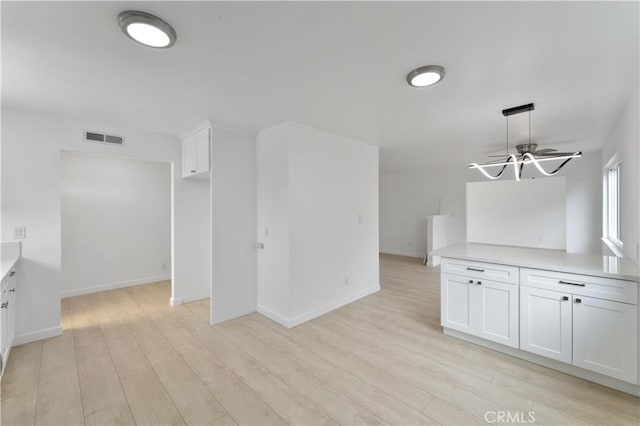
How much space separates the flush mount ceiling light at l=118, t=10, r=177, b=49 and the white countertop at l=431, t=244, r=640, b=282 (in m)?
3.04

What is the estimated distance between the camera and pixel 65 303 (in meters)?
4.08

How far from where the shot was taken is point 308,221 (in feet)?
11.3

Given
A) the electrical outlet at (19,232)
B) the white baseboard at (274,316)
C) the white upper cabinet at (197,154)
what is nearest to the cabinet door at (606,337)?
the white baseboard at (274,316)

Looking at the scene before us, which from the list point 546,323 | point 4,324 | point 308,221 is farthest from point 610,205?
point 4,324

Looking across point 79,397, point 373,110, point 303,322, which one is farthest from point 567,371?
point 79,397

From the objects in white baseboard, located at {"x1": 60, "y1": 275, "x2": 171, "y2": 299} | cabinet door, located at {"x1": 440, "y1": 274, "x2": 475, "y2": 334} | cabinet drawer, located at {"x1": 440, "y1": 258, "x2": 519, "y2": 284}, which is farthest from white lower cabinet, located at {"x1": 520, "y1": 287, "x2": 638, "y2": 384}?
white baseboard, located at {"x1": 60, "y1": 275, "x2": 171, "y2": 299}

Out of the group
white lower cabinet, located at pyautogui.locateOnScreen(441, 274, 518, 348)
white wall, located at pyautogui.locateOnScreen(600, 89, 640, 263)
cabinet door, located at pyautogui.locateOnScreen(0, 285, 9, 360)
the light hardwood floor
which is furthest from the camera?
white lower cabinet, located at pyautogui.locateOnScreen(441, 274, 518, 348)

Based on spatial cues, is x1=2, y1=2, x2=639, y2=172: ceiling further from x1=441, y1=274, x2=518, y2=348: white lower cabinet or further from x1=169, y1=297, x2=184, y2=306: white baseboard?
x1=169, y1=297, x2=184, y2=306: white baseboard

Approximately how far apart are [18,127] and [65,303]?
2.72m

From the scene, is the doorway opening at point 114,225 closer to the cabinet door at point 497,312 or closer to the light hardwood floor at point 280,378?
the light hardwood floor at point 280,378

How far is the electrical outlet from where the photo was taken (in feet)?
9.22

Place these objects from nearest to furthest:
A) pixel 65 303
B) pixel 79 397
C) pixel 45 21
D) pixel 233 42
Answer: pixel 45 21, pixel 233 42, pixel 79 397, pixel 65 303

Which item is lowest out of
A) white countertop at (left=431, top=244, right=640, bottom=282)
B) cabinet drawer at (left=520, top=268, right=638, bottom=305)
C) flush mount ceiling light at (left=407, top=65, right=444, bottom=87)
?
cabinet drawer at (left=520, top=268, right=638, bottom=305)

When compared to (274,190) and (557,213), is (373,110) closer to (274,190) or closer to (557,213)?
(274,190)
